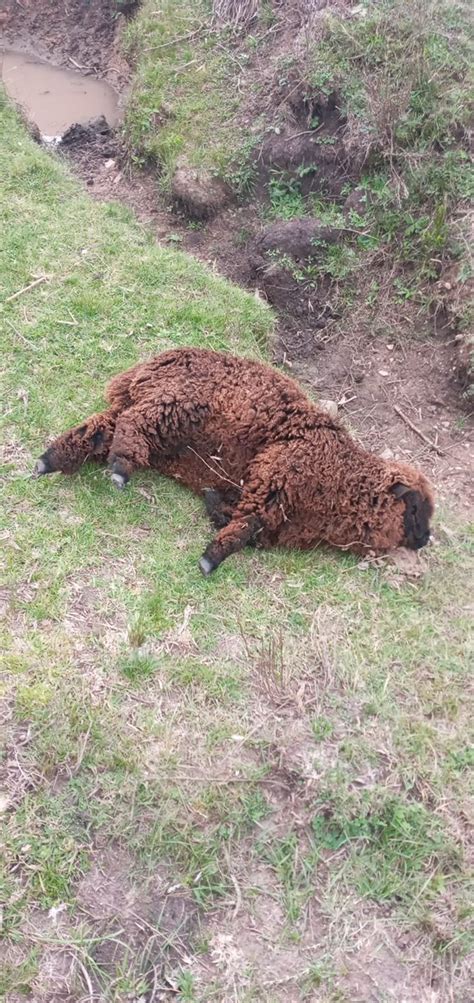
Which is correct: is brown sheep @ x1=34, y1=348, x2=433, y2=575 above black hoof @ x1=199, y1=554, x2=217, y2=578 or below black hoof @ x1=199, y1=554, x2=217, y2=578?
above

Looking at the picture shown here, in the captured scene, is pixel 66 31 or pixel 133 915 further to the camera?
pixel 66 31

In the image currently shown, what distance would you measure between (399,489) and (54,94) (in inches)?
330

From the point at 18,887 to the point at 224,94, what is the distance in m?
8.35

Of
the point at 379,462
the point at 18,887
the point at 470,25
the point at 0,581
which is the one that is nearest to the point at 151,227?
the point at 470,25

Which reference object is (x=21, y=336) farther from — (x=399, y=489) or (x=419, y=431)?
(x=419, y=431)

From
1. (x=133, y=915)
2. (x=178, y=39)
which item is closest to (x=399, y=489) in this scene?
(x=133, y=915)

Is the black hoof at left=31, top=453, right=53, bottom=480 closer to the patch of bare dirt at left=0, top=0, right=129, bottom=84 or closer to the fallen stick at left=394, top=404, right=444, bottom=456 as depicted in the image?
the fallen stick at left=394, top=404, right=444, bottom=456

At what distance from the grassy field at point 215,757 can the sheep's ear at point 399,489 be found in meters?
0.47

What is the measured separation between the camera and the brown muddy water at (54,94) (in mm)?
9391

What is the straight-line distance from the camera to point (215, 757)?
11.2ft

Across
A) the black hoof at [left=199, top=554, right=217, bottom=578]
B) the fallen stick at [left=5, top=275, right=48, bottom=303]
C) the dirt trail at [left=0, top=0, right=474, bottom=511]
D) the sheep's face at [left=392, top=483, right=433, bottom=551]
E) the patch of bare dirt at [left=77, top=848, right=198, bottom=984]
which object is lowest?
the patch of bare dirt at [left=77, top=848, right=198, bottom=984]

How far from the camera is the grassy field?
2904 mm

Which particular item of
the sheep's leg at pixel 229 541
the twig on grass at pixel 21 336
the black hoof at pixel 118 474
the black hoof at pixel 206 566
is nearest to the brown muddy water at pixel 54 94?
the twig on grass at pixel 21 336

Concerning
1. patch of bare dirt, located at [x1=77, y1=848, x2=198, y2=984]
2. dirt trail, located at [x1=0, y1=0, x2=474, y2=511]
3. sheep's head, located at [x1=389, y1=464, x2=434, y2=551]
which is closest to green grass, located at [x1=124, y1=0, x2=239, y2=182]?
dirt trail, located at [x1=0, y1=0, x2=474, y2=511]
